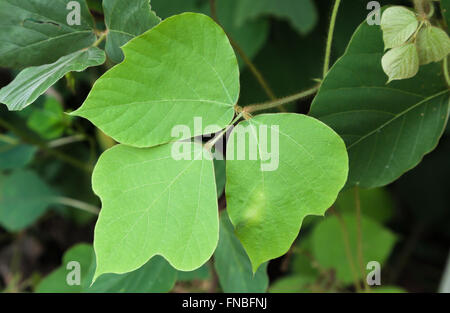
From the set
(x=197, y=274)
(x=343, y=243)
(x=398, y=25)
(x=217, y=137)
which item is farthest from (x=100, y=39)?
(x=343, y=243)

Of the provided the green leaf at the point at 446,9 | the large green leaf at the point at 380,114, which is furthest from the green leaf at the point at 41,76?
the green leaf at the point at 446,9

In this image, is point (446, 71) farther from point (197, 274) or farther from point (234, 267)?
point (197, 274)

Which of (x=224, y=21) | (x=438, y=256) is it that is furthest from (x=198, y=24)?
(x=438, y=256)

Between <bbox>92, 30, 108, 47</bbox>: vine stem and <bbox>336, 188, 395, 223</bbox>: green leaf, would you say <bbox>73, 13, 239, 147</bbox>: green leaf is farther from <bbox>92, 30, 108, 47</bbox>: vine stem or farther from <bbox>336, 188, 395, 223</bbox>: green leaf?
<bbox>336, 188, 395, 223</bbox>: green leaf

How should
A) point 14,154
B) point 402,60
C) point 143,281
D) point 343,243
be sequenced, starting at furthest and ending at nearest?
point 343,243, point 14,154, point 143,281, point 402,60

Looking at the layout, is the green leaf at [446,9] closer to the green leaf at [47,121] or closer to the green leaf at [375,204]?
the green leaf at [47,121]

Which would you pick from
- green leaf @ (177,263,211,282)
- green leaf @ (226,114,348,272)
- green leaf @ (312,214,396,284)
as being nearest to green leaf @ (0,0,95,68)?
green leaf @ (226,114,348,272)
